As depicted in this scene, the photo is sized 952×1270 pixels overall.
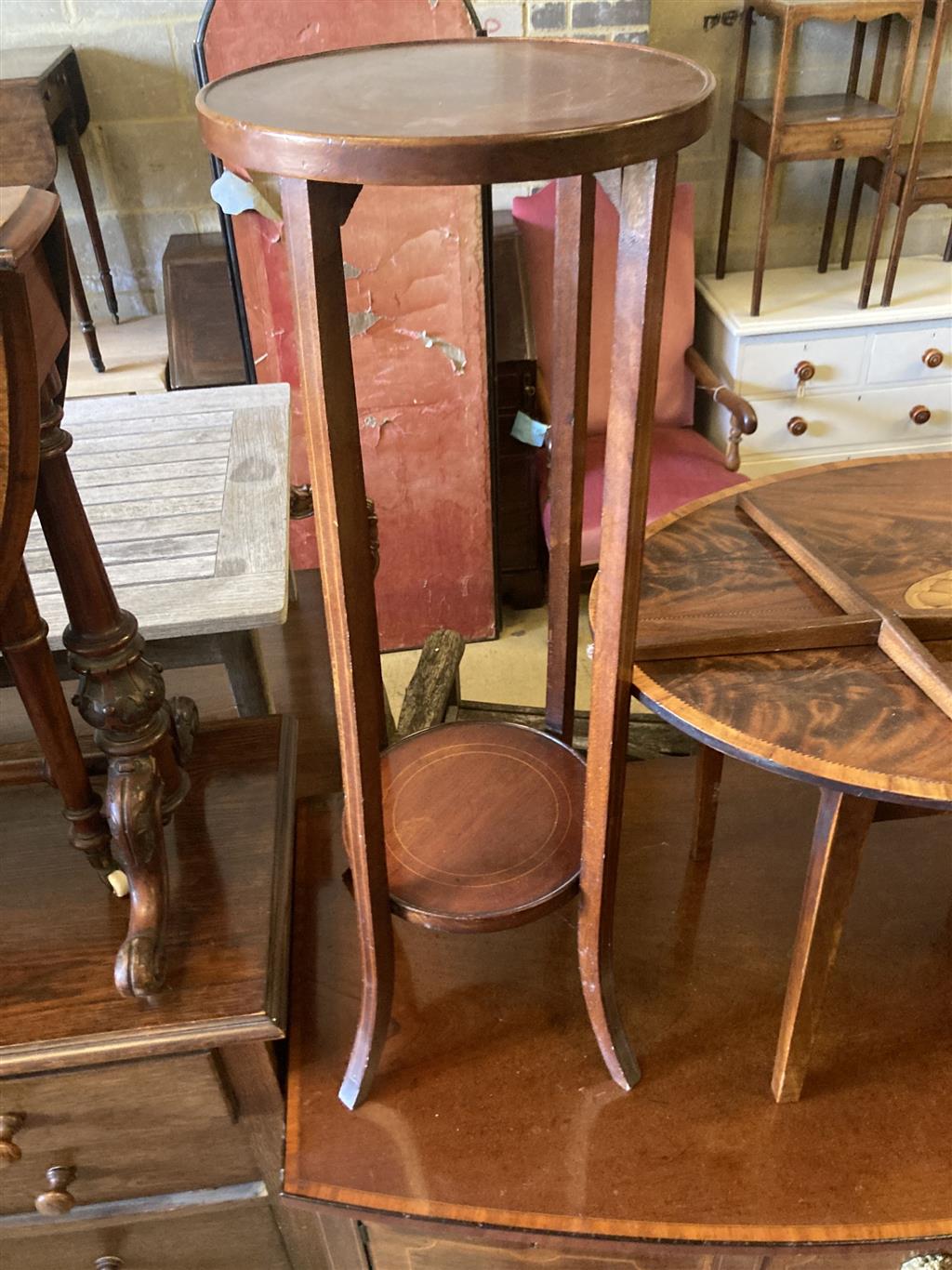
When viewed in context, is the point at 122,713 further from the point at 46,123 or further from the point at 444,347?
the point at 46,123

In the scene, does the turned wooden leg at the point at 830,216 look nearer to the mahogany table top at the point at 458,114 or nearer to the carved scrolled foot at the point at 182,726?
the mahogany table top at the point at 458,114

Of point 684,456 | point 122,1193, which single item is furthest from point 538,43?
point 684,456

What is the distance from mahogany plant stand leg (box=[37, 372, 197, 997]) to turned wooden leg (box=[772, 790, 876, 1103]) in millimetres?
633

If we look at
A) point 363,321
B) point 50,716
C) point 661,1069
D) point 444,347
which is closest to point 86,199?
point 363,321

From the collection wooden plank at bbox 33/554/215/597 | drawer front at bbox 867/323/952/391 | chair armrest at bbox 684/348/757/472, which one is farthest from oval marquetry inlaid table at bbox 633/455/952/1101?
drawer front at bbox 867/323/952/391

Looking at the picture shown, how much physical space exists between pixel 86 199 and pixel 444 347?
924mm

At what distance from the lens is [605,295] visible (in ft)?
7.83

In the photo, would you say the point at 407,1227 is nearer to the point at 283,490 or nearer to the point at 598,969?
the point at 598,969

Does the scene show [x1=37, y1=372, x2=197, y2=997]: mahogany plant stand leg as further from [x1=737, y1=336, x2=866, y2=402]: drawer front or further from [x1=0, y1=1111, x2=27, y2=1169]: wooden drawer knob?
[x1=737, y1=336, x2=866, y2=402]: drawer front

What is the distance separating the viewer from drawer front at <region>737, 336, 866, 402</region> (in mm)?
2551

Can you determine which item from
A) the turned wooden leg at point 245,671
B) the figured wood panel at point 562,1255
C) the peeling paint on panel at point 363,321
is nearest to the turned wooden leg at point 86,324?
the peeling paint on panel at point 363,321

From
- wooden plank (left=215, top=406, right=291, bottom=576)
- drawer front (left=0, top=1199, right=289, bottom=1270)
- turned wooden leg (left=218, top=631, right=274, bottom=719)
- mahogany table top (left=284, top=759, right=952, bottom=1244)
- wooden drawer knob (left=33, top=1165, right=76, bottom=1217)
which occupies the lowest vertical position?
drawer front (left=0, top=1199, right=289, bottom=1270)

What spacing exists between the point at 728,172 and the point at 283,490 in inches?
74.6

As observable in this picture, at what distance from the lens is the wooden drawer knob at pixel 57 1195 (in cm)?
102
